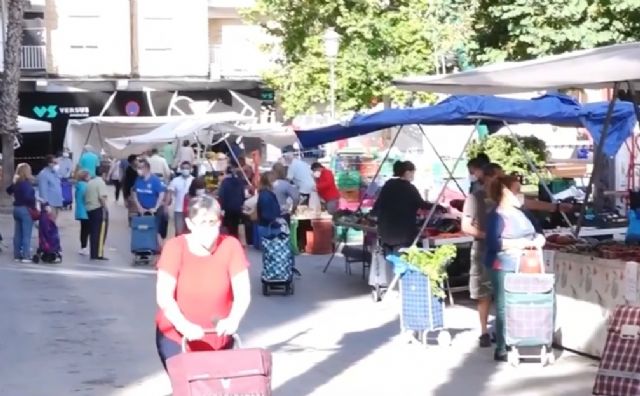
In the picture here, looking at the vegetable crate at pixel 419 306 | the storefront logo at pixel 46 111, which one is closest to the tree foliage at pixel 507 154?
the vegetable crate at pixel 419 306

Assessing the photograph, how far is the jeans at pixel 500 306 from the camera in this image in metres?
11.7

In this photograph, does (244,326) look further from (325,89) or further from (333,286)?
(325,89)

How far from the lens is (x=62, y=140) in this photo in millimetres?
52094

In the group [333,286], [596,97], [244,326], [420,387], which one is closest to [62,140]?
[596,97]

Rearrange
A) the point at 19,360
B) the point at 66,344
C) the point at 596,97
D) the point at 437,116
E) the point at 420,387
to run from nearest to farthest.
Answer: the point at 420,387 → the point at 19,360 → the point at 66,344 → the point at 437,116 → the point at 596,97

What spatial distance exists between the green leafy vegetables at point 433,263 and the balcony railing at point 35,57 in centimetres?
4066

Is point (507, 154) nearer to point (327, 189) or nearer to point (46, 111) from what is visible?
point (327, 189)

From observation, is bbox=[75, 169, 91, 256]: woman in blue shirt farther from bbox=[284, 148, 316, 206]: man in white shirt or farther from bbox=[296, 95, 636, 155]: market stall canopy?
bbox=[296, 95, 636, 155]: market stall canopy

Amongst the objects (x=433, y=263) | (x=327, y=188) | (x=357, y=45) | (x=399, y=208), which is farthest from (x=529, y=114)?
(x=357, y=45)

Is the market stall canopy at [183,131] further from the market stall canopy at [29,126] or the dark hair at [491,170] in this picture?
the dark hair at [491,170]

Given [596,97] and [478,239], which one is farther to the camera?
[596,97]

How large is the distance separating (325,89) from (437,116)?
23.4m

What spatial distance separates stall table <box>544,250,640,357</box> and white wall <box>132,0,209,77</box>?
136 feet

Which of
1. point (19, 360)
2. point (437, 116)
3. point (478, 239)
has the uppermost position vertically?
point (437, 116)
